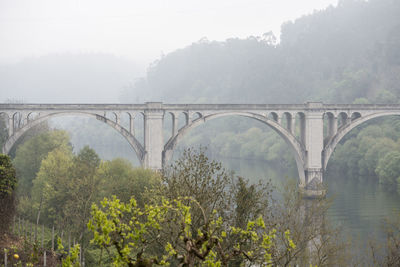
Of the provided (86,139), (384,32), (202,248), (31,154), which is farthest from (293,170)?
(86,139)

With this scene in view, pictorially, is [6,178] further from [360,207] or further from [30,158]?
[360,207]

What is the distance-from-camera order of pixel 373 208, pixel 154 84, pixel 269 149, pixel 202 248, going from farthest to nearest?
pixel 154 84, pixel 269 149, pixel 373 208, pixel 202 248

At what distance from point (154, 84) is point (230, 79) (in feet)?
185

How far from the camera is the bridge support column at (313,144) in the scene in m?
43.4

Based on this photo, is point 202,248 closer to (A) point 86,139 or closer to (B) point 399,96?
(B) point 399,96

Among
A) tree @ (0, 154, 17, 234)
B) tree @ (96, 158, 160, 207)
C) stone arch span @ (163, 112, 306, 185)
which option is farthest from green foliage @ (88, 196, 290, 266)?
stone arch span @ (163, 112, 306, 185)

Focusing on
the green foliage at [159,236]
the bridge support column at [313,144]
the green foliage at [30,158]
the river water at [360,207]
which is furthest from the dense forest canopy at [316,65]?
the green foliage at [159,236]

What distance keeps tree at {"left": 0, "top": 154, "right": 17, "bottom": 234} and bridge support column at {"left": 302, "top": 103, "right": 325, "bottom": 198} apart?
30.2 metres

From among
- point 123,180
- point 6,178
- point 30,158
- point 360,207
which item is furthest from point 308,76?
point 6,178

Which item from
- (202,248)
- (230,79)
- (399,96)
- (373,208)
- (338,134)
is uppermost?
(230,79)

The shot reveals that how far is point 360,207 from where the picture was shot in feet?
123

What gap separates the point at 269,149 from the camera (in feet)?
259

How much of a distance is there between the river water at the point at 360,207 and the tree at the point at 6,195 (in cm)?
1290

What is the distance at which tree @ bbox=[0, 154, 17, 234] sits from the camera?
1820 cm
